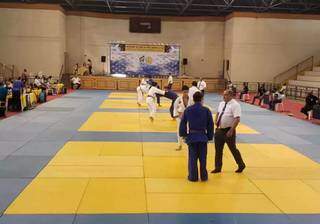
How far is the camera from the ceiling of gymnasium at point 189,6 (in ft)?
111

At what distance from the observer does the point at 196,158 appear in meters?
8.05

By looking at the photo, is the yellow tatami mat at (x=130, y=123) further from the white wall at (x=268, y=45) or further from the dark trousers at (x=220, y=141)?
the white wall at (x=268, y=45)

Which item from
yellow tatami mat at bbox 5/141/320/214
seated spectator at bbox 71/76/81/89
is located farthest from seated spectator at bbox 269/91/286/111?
seated spectator at bbox 71/76/81/89

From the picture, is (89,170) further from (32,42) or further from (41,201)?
(32,42)

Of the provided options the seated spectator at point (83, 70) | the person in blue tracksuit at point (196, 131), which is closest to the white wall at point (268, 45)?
the seated spectator at point (83, 70)

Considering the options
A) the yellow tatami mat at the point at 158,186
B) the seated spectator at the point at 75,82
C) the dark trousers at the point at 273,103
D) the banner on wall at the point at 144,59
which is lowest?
the yellow tatami mat at the point at 158,186

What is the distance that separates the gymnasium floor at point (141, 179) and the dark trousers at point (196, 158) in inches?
8.7

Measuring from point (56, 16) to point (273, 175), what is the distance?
30669 millimetres

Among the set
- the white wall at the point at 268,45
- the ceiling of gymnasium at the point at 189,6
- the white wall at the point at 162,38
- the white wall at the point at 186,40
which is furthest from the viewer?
the white wall at the point at 162,38

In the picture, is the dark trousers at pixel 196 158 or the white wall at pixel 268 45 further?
the white wall at pixel 268 45

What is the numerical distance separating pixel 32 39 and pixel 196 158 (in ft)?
102

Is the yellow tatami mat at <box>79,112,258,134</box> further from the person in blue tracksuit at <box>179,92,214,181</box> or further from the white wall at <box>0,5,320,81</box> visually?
the white wall at <box>0,5,320,81</box>

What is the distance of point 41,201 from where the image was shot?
6676 millimetres

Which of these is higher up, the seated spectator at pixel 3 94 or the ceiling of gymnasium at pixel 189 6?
the ceiling of gymnasium at pixel 189 6
